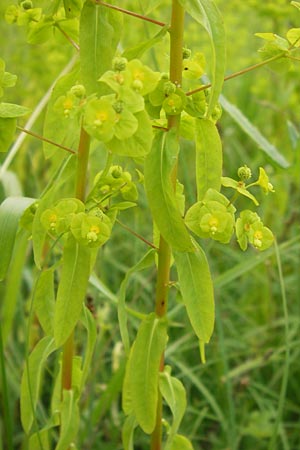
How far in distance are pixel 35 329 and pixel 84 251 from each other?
81cm

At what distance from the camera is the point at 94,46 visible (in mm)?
882

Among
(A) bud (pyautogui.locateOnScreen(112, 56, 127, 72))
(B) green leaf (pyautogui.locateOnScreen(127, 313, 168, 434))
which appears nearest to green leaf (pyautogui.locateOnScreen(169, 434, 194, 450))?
(B) green leaf (pyautogui.locateOnScreen(127, 313, 168, 434))

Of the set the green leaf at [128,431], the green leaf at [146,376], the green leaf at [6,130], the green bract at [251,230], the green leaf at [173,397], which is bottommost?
the green leaf at [128,431]

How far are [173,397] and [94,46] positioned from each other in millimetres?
480

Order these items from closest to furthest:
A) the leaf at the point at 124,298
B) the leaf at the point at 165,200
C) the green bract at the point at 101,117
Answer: the green bract at the point at 101,117 → the leaf at the point at 165,200 → the leaf at the point at 124,298

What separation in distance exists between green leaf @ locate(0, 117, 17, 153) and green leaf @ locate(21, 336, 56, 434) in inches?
11.6

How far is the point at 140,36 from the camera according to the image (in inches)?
104

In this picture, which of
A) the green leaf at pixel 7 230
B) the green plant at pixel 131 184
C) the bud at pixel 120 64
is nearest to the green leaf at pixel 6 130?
the green plant at pixel 131 184

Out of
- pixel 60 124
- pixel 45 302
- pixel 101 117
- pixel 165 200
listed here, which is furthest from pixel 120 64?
pixel 45 302

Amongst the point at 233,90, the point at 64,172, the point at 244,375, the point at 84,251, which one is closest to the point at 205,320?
the point at 84,251

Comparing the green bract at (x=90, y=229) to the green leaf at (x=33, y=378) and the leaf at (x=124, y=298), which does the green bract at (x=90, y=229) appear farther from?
the green leaf at (x=33, y=378)

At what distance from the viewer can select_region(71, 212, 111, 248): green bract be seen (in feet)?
2.81

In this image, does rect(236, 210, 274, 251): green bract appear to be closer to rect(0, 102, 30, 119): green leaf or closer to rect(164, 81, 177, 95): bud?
rect(164, 81, 177, 95): bud

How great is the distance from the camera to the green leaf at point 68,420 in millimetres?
1033
